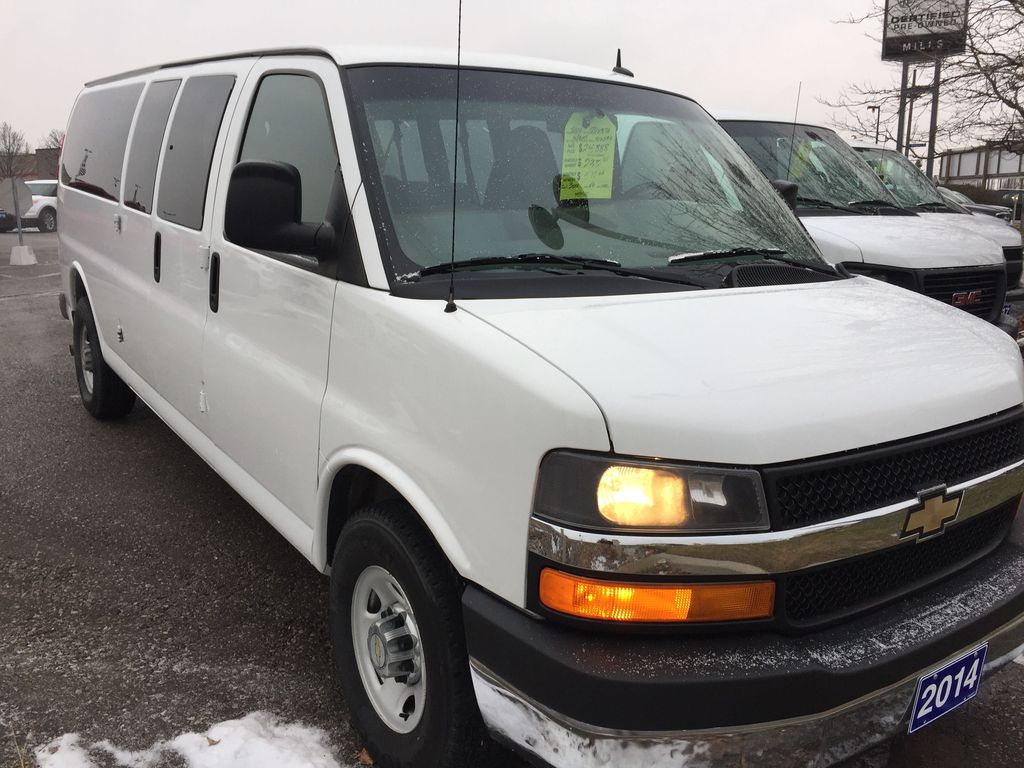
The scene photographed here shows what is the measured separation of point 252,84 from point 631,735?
272cm

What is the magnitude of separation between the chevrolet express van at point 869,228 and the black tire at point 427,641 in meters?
4.45

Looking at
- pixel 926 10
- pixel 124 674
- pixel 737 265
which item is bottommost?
pixel 124 674

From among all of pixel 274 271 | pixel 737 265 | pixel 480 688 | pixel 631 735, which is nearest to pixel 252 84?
pixel 274 271

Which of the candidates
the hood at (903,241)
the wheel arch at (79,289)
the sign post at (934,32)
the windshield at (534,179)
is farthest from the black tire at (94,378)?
the sign post at (934,32)

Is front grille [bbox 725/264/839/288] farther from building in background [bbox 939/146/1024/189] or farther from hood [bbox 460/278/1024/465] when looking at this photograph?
building in background [bbox 939/146/1024/189]

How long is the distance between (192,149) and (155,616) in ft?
6.38

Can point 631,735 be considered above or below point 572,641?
below

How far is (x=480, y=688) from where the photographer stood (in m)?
2.09

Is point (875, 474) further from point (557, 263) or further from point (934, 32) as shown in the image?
point (934, 32)

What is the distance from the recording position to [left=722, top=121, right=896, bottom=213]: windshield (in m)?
7.15

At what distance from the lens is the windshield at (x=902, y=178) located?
8.61m

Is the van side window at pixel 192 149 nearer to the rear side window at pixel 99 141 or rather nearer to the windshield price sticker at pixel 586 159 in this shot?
the rear side window at pixel 99 141

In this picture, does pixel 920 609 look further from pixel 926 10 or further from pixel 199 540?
pixel 926 10

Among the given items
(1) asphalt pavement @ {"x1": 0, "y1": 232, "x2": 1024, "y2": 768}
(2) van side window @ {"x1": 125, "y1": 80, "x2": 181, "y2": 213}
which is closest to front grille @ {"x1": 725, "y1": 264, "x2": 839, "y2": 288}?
(1) asphalt pavement @ {"x1": 0, "y1": 232, "x2": 1024, "y2": 768}
